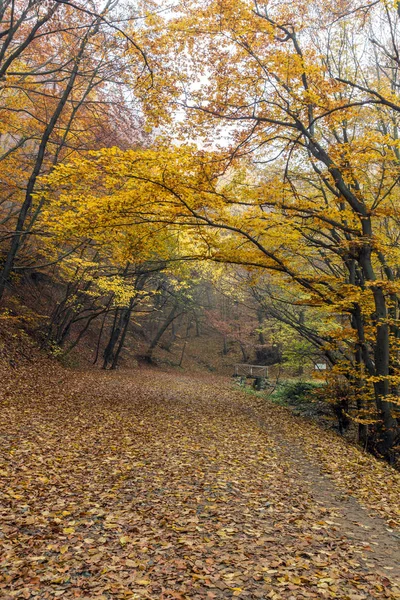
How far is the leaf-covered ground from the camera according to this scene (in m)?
3.24

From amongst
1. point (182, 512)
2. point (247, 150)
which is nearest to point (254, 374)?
point (247, 150)

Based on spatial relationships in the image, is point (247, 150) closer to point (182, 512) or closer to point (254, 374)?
point (182, 512)

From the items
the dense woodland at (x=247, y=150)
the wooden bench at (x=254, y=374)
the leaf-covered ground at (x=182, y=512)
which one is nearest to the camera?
the leaf-covered ground at (x=182, y=512)

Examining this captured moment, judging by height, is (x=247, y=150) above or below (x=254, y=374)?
above

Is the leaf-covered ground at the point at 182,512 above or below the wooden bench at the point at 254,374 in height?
below

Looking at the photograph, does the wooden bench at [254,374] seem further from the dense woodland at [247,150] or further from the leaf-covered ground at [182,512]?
the leaf-covered ground at [182,512]

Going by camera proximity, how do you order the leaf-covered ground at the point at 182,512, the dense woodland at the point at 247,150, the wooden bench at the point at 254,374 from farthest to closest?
the wooden bench at the point at 254,374
the dense woodland at the point at 247,150
the leaf-covered ground at the point at 182,512

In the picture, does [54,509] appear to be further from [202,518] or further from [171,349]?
[171,349]

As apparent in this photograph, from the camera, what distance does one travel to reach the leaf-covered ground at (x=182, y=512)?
324 centimetres

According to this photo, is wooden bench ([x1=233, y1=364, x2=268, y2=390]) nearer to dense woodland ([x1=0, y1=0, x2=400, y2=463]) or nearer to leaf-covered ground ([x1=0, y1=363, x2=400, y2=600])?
dense woodland ([x1=0, y1=0, x2=400, y2=463])

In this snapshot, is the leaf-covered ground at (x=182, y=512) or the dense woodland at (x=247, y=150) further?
the dense woodland at (x=247, y=150)

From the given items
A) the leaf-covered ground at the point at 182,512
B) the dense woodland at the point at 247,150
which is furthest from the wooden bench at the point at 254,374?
the leaf-covered ground at the point at 182,512

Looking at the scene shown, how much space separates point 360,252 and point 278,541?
656cm

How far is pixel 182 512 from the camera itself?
4.55 metres
